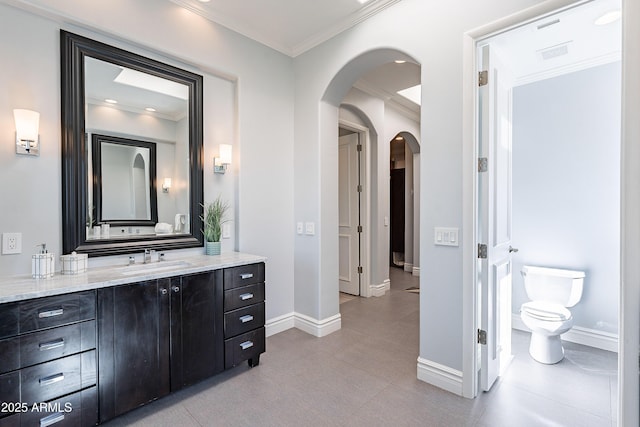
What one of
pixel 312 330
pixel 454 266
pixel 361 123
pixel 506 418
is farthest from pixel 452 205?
pixel 361 123

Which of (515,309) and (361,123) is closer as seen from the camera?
(515,309)

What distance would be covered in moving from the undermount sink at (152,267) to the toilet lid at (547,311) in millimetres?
2754

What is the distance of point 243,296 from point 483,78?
231 cm

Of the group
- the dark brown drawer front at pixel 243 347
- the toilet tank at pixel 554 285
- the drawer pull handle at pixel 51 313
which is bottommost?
the dark brown drawer front at pixel 243 347

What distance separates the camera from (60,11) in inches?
76.2

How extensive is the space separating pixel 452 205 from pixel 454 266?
0.42 metres

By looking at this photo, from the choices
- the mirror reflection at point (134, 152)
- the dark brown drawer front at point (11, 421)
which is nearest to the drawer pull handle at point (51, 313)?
the dark brown drawer front at point (11, 421)

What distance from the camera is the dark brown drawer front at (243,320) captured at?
2281mm

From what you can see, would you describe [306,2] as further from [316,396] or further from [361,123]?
[316,396]

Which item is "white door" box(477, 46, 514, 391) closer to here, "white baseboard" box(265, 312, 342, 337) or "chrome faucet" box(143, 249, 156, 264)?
"white baseboard" box(265, 312, 342, 337)

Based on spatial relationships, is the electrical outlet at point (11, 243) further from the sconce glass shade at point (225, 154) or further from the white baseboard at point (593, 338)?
the white baseboard at point (593, 338)

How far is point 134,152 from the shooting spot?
238cm

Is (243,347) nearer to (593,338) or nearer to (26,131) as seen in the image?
(26,131)

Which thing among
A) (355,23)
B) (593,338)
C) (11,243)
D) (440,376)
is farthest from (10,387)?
(593,338)
